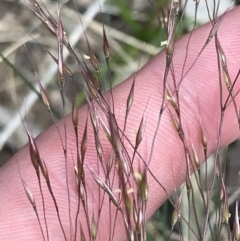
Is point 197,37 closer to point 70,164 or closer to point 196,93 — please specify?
point 196,93

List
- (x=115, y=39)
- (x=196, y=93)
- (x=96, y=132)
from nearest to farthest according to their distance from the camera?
(x=96, y=132) → (x=196, y=93) → (x=115, y=39)

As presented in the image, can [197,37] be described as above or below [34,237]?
above

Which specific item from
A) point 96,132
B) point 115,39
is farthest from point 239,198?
point 115,39

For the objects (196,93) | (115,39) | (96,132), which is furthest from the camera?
(115,39)

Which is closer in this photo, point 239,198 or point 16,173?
point 239,198

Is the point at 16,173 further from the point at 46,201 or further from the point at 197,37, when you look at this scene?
the point at 197,37

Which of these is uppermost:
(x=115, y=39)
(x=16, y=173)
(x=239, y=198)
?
(x=115, y=39)
